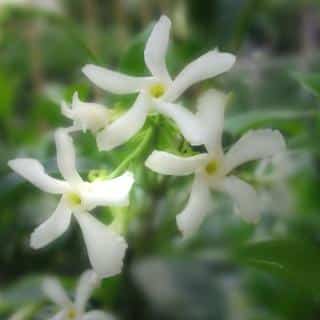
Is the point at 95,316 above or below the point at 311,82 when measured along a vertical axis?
below

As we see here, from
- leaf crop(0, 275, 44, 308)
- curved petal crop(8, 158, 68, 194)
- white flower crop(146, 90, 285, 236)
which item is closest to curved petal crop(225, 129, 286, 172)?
white flower crop(146, 90, 285, 236)

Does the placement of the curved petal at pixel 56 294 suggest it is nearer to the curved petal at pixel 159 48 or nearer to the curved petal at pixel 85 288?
the curved petal at pixel 85 288

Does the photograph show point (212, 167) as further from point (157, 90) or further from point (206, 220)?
point (206, 220)

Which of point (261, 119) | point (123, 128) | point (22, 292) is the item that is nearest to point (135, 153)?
point (123, 128)

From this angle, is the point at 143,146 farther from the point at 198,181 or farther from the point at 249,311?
the point at 249,311

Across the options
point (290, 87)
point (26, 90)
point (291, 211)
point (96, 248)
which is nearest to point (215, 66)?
point (96, 248)

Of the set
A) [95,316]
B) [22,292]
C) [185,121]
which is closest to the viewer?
[185,121]
